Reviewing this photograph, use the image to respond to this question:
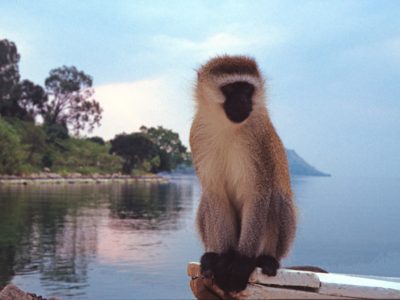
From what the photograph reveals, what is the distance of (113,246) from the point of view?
135 ft

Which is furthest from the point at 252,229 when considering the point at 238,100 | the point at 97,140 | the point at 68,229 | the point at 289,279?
the point at 97,140

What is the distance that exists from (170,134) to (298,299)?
120 metres

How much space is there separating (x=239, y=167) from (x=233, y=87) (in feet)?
1.74

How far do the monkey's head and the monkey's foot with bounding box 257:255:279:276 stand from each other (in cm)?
87

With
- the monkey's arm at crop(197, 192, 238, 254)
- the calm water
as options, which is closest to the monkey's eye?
the monkey's arm at crop(197, 192, 238, 254)

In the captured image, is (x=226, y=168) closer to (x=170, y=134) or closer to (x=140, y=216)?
(x=140, y=216)

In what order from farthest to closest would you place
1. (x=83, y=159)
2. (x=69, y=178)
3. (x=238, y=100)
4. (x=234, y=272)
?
(x=83, y=159) → (x=69, y=178) → (x=238, y=100) → (x=234, y=272)

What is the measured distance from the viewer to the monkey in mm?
4199

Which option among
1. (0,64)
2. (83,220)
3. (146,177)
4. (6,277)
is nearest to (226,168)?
(6,277)

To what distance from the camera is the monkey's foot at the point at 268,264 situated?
3.66 meters

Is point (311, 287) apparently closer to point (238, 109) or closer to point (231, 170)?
point (231, 170)

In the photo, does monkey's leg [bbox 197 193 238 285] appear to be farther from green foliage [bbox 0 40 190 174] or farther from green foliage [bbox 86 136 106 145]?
green foliage [bbox 86 136 106 145]

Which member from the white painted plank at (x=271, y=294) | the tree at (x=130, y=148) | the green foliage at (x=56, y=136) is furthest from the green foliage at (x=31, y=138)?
the white painted plank at (x=271, y=294)

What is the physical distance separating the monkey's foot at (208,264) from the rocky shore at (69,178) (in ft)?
231
